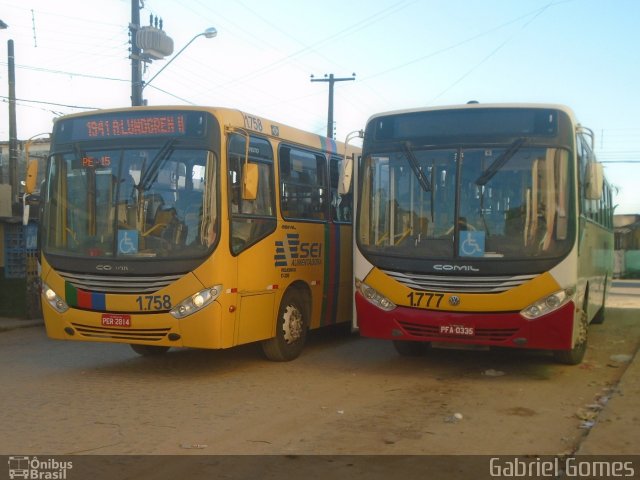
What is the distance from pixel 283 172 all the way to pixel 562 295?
410 centimetres

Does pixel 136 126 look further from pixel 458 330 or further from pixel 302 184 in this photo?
pixel 458 330

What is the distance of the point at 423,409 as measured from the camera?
7.61 metres

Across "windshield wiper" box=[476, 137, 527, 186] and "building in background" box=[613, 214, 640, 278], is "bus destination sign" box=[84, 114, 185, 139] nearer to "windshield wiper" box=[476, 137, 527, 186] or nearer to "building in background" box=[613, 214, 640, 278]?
"windshield wiper" box=[476, 137, 527, 186]

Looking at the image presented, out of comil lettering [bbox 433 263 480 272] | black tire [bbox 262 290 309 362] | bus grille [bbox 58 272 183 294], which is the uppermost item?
comil lettering [bbox 433 263 480 272]

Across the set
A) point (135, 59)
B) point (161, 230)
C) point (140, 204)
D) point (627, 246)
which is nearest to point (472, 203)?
point (161, 230)

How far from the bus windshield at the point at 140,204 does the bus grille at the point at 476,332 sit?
8.54 feet

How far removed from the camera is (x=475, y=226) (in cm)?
879

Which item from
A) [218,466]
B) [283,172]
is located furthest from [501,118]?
[218,466]

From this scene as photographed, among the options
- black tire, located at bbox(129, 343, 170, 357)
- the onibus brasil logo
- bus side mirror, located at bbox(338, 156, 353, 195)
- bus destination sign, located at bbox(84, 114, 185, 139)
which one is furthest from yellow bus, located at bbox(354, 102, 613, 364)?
the onibus brasil logo

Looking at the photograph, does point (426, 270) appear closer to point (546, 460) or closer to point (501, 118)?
point (501, 118)

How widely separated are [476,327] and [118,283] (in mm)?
4243

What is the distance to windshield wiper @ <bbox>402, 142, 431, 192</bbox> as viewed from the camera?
909cm

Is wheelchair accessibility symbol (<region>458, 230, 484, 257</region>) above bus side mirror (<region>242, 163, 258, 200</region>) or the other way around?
the other way around

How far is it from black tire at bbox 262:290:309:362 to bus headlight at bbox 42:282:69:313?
2.65 meters
